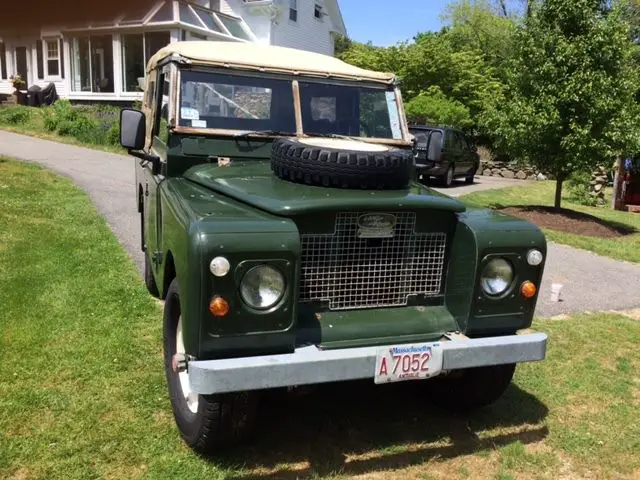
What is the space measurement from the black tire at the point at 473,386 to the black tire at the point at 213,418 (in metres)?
1.28

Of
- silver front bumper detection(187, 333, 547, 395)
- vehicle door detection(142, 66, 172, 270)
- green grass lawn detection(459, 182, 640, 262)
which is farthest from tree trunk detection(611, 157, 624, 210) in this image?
silver front bumper detection(187, 333, 547, 395)

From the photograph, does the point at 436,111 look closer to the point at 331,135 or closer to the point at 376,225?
the point at 331,135

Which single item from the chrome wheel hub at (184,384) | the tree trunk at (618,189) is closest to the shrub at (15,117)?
the tree trunk at (618,189)

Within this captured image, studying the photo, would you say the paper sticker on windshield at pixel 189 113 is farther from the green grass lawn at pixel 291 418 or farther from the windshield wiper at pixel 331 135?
the green grass lawn at pixel 291 418

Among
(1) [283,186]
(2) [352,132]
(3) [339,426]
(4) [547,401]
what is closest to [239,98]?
(2) [352,132]

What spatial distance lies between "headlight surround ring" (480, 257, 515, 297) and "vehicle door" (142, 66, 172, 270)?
84.2 inches

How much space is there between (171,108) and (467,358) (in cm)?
259

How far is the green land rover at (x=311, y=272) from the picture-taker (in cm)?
269

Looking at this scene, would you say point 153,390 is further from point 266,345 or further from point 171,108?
point 171,108

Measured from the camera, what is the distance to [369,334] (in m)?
3.07

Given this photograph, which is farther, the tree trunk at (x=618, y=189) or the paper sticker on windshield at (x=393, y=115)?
the tree trunk at (x=618, y=189)

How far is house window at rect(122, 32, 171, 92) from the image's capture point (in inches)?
886

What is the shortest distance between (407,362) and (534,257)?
0.93m

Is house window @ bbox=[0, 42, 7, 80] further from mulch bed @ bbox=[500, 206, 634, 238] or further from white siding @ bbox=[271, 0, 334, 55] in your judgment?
mulch bed @ bbox=[500, 206, 634, 238]
